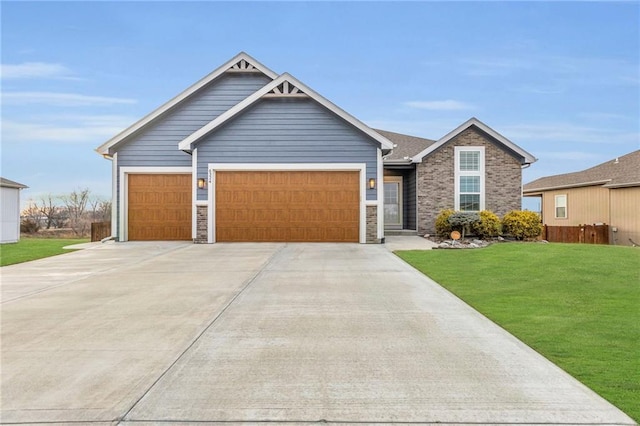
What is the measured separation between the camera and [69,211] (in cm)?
3300

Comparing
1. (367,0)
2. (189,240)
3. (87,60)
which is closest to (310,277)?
(189,240)

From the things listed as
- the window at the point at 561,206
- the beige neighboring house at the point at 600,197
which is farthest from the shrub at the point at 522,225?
the window at the point at 561,206

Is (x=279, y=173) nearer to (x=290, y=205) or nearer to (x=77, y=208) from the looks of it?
(x=290, y=205)

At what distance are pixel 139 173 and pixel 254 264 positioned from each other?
29.8 ft

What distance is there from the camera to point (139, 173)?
19.0 m

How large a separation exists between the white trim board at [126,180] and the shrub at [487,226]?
1130 centimetres

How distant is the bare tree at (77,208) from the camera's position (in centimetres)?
3284

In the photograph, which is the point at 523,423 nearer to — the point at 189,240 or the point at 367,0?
the point at 189,240

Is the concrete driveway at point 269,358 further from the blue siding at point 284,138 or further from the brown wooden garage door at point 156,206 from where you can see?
the brown wooden garage door at point 156,206

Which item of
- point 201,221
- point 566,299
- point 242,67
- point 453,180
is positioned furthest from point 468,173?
point 566,299

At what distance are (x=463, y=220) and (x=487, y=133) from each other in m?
4.21

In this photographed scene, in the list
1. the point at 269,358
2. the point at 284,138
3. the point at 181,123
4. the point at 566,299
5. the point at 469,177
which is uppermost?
the point at 181,123

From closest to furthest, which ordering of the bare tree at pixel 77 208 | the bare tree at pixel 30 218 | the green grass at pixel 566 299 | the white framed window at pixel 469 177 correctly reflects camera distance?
the green grass at pixel 566 299 < the white framed window at pixel 469 177 < the bare tree at pixel 30 218 < the bare tree at pixel 77 208

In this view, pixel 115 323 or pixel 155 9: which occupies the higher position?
pixel 155 9
